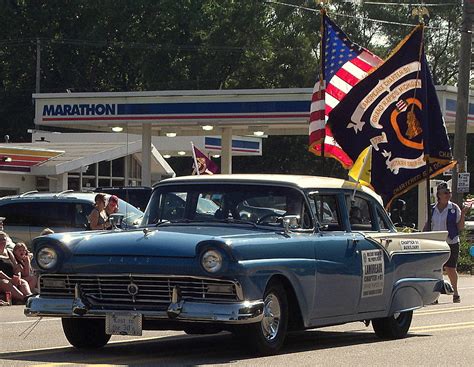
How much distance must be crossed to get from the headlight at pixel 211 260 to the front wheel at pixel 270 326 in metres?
0.67

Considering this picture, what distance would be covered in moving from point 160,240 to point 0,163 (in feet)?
86.0

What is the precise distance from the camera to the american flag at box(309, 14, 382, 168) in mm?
21062

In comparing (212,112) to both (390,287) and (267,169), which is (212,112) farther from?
(267,169)

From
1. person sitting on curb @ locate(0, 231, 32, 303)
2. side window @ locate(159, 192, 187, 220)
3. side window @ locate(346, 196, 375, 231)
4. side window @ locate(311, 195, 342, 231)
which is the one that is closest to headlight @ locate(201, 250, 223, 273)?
side window @ locate(159, 192, 187, 220)

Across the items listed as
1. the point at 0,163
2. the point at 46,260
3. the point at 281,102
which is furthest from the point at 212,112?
the point at 46,260

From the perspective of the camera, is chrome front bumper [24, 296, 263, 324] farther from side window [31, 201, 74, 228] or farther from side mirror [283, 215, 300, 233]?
side window [31, 201, 74, 228]

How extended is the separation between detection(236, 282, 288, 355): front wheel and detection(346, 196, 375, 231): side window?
1.92 meters

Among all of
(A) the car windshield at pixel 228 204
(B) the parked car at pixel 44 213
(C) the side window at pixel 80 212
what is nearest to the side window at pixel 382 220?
(A) the car windshield at pixel 228 204

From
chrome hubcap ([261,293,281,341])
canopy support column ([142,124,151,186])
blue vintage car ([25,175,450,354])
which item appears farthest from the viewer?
canopy support column ([142,124,151,186])

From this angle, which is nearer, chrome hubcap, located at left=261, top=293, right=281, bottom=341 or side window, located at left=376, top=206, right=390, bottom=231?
chrome hubcap, located at left=261, top=293, right=281, bottom=341

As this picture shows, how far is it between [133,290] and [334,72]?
12171mm

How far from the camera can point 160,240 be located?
11078 mm

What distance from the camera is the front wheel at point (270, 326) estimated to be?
36.5 ft

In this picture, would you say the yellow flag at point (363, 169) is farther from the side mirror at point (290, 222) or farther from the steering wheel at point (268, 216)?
the side mirror at point (290, 222)
